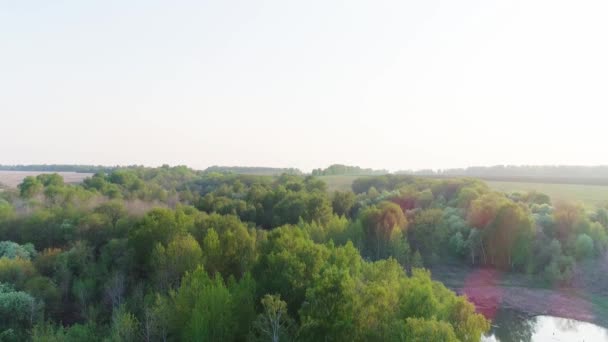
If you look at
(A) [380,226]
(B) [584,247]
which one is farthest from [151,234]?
(B) [584,247]

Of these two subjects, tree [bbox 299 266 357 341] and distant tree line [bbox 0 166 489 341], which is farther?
distant tree line [bbox 0 166 489 341]

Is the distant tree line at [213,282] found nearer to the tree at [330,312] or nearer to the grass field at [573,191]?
the tree at [330,312]

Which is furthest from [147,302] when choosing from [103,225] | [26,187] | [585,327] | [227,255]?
[26,187]

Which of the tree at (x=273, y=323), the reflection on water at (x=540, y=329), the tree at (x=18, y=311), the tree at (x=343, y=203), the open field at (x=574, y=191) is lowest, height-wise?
the reflection on water at (x=540, y=329)

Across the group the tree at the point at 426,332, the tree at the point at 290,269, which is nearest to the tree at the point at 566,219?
the tree at the point at 290,269

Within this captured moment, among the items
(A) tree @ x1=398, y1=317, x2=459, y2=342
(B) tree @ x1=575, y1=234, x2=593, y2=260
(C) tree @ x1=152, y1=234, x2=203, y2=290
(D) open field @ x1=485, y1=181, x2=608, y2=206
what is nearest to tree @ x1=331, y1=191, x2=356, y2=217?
(D) open field @ x1=485, y1=181, x2=608, y2=206

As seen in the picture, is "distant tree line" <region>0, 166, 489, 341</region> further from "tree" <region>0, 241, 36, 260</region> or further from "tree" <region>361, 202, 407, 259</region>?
"tree" <region>0, 241, 36, 260</region>
